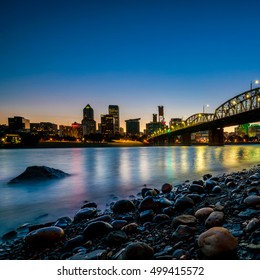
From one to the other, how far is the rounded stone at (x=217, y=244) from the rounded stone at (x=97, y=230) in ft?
4.61

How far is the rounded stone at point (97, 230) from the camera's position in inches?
111

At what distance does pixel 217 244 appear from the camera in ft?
6.59

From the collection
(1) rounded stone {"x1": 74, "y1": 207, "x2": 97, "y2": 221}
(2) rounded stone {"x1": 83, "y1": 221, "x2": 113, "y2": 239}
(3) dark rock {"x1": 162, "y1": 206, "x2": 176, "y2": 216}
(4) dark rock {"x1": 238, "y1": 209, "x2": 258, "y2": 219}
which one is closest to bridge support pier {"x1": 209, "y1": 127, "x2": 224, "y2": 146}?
(3) dark rock {"x1": 162, "y1": 206, "x2": 176, "y2": 216}

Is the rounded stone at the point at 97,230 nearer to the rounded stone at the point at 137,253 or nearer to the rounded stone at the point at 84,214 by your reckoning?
the rounded stone at the point at 137,253

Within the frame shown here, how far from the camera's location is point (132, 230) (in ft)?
9.43

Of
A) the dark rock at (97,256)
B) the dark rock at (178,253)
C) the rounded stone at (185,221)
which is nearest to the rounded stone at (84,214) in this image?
the dark rock at (97,256)

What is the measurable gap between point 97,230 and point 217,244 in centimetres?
167

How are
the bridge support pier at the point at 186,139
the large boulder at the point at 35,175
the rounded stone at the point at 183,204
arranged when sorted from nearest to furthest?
1. the rounded stone at the point at 183,204
2. the large boulder at the point at 35,175
3. the bridge support pier at the point at 186,139

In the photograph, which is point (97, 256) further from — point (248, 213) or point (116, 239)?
point (248, 213)

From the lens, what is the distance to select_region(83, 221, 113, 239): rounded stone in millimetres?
2832

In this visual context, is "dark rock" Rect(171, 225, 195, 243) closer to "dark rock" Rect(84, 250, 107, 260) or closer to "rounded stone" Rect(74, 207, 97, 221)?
"dark rock" Rect(84, 250, 107, 260)

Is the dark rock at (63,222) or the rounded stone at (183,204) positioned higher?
the rounded stone at (183,204)
